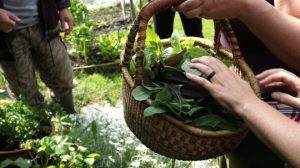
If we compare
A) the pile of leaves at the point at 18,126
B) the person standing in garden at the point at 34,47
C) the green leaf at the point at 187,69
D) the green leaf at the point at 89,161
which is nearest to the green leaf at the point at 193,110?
the green leaf at the point at 187,69

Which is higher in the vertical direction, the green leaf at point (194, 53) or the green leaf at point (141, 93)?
the green leaf at point (194, 53)

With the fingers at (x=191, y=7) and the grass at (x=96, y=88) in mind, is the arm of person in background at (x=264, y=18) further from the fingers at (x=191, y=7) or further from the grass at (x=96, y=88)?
the grass at (x=96, y=88)

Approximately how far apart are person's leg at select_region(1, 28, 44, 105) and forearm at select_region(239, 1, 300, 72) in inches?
63.4

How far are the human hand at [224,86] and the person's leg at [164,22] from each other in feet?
7.37

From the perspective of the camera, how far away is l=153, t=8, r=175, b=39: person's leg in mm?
3537

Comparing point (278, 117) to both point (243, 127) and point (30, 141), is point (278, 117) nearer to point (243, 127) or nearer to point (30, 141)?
point (243, 127)

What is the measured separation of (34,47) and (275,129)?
6.56ft

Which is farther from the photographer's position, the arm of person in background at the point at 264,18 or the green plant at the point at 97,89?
→ the green plant at the point at 97,89

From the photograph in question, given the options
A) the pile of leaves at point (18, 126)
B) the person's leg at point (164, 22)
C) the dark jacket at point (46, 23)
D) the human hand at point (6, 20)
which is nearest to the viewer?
the pile of leaves at point (18, 126)

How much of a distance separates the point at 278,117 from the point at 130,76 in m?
0.51

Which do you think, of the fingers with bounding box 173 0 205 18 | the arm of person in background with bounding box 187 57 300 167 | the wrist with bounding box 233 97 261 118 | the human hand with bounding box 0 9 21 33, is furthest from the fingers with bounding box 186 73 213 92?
the human hand with bounding box 0 9 21 33

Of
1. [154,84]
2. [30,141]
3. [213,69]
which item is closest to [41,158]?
[30,141]

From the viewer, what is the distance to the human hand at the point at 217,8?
1391 millimetres

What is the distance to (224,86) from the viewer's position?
4.20 ft
